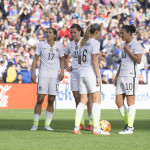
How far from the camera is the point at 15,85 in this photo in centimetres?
2172

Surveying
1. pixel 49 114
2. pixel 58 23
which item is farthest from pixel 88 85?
pixel 58 23

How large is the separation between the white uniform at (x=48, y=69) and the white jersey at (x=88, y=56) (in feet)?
3.83

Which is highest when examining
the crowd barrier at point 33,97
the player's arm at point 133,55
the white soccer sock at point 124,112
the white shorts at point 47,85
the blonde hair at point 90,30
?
the blonde hair at point 90,30

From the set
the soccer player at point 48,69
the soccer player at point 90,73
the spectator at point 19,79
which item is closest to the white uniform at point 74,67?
the soccer player at point 48,69

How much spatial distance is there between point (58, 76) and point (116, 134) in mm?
1941

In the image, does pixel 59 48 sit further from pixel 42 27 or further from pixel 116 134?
pixel 42 27

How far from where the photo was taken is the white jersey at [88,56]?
1035 cm

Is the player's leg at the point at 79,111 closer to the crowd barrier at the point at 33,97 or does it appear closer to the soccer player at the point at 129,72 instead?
the soccer player at the point at 129,72

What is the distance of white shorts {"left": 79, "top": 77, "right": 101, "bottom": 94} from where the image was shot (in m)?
10.4

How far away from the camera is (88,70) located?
34.3 feet

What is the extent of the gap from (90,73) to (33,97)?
11.6m

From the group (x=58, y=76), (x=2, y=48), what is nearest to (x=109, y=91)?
(x=2, y=48)

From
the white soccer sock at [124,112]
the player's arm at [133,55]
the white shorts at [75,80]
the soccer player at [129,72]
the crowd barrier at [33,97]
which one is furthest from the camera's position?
the crowd barrier at [33,97]

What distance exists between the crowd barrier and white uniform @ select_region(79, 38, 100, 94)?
37.1ft
